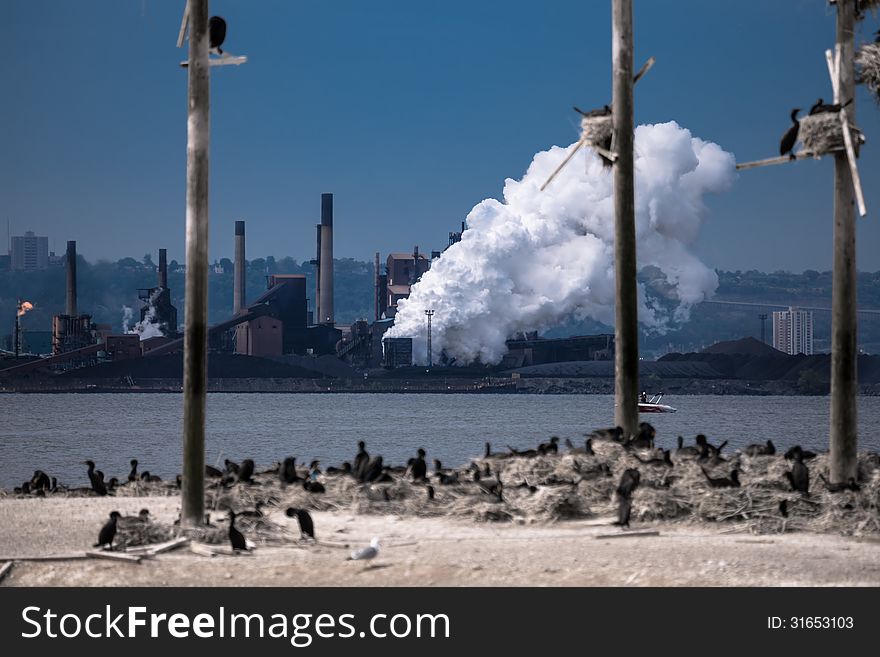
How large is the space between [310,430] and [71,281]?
93272 millimetres

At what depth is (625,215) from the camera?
60.1 feet

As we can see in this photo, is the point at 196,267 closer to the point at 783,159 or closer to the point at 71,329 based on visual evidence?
the point at 783,159

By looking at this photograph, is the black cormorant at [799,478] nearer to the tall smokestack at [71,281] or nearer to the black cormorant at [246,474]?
the black cormorant at [246,474]

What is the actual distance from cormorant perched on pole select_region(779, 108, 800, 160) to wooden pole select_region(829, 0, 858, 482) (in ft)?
1.80

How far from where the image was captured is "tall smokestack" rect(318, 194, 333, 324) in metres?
176

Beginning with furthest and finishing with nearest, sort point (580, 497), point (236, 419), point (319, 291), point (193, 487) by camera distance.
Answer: point (319, 291) → point (236, 419) → point (580, 497) → point (193, 487)

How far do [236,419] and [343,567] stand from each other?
94.9 metres

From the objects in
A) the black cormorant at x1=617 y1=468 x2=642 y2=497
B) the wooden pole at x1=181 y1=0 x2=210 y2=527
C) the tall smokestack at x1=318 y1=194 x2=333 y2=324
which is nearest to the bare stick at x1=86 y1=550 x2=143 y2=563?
the wooden pole at x1=181 y1=0 x2=210 y2=527

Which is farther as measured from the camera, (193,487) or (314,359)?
(314,359)

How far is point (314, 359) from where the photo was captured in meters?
183

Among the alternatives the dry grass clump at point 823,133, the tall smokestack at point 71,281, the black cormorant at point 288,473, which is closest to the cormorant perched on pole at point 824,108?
the dry grass clump at point 823,133

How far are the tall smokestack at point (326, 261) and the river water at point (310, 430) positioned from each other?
899 inches
